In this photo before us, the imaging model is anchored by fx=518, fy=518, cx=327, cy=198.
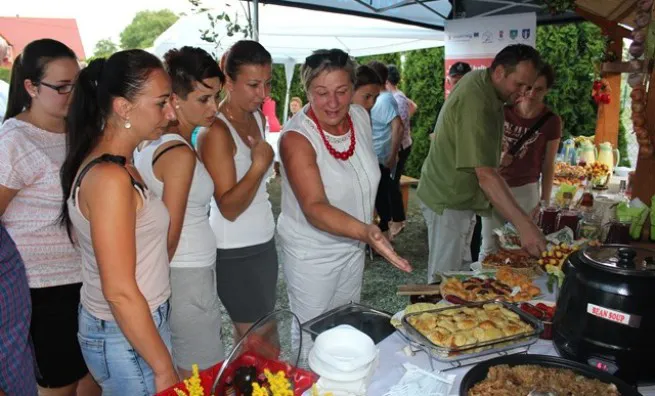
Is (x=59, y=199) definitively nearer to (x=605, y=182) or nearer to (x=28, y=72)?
(x=28, y=72)

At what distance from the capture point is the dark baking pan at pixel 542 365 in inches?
43.3

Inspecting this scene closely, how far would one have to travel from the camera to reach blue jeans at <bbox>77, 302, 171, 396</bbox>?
4.80ft

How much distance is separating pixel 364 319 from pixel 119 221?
809mm

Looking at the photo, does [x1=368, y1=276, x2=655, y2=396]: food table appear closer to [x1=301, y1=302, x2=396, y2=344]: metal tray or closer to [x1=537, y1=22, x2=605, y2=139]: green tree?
[x1=301, y1=302, x2=396, y2=344]: metal tray

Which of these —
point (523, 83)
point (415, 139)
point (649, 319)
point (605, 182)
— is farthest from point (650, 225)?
point (415, 139)

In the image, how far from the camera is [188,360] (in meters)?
1.93

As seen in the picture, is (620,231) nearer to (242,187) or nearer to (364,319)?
(364,319)

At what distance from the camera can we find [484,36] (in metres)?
4.93

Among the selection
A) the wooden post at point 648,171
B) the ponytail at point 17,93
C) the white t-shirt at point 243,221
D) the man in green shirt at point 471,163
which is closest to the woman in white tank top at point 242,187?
the white t-shirt at point 243,221

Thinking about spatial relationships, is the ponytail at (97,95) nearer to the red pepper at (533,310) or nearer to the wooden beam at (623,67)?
the red pepper at (533,310)

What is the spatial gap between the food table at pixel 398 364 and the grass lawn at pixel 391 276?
150cm

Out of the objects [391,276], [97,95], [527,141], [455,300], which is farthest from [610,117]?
[97,95]

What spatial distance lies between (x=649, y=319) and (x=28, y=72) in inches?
80.0

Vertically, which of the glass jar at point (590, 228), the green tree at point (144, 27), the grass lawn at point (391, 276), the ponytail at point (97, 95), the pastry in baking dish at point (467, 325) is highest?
the green tree at point (144, 27)
